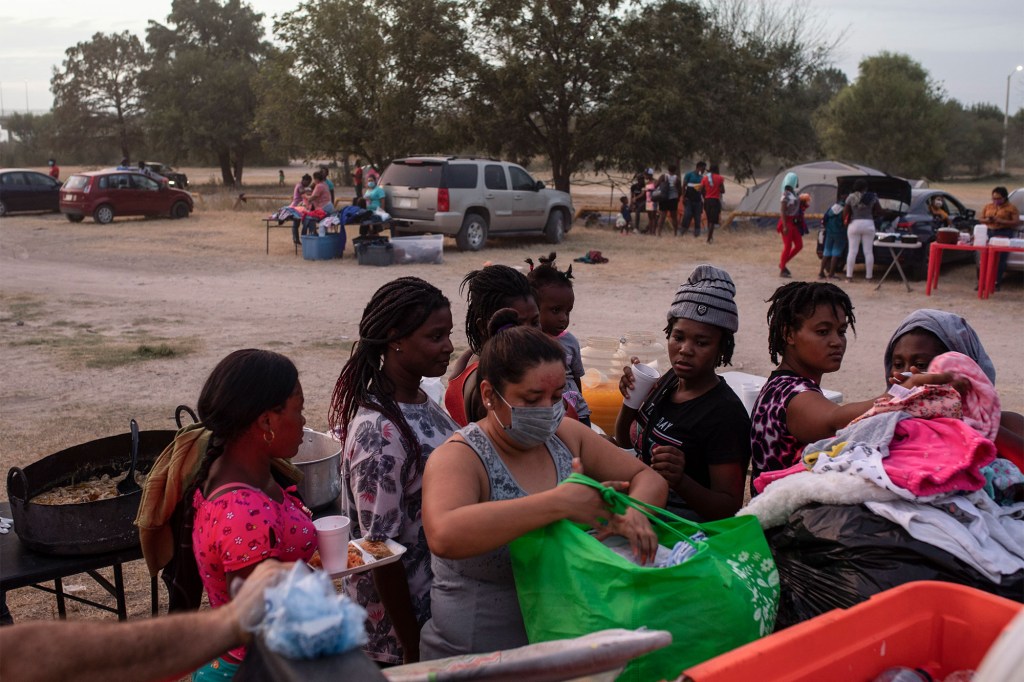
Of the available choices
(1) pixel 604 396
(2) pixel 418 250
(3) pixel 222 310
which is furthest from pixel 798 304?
(2) pixel 418 250

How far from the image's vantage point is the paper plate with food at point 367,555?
8.11 feet

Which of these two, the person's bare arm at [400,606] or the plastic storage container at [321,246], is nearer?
the person's bare arm at [400,606]

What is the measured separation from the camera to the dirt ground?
26.4ft

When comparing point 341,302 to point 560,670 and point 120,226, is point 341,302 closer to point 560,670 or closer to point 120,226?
point 560,670

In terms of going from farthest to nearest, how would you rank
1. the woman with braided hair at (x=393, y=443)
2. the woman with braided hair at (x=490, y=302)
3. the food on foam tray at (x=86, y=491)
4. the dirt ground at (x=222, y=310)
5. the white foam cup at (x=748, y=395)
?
the dirt ground at (x=222, y=310) → the white foam cup at (x=748, y=395) → the woman with braided hair at (x=490, y=302) → the food on foam tray at (x=86, y=491) → the woman with braided hair at (x=393, y=443)

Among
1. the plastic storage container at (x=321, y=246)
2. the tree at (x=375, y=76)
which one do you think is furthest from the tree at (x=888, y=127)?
the plastic storage container at (x=321, y=246)

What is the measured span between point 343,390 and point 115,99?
53.3m

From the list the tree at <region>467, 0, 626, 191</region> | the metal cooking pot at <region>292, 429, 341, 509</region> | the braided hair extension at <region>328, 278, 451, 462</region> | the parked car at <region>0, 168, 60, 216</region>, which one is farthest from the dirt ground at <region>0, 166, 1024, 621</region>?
the tree at <region>467, 0, 626, 191</region>

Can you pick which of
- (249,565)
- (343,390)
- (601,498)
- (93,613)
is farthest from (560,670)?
(93,613)

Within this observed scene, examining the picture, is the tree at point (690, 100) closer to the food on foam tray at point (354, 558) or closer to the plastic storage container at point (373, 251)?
the plastic storage container at point (373, 251)

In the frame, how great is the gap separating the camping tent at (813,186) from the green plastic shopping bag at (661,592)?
22862 mm

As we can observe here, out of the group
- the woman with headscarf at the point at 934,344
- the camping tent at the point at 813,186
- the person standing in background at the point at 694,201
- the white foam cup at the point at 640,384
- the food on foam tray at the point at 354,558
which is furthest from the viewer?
the camping tent at the point at 813,186

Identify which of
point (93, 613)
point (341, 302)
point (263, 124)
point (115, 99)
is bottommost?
point (93, 613)

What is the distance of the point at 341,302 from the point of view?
13289 mm
